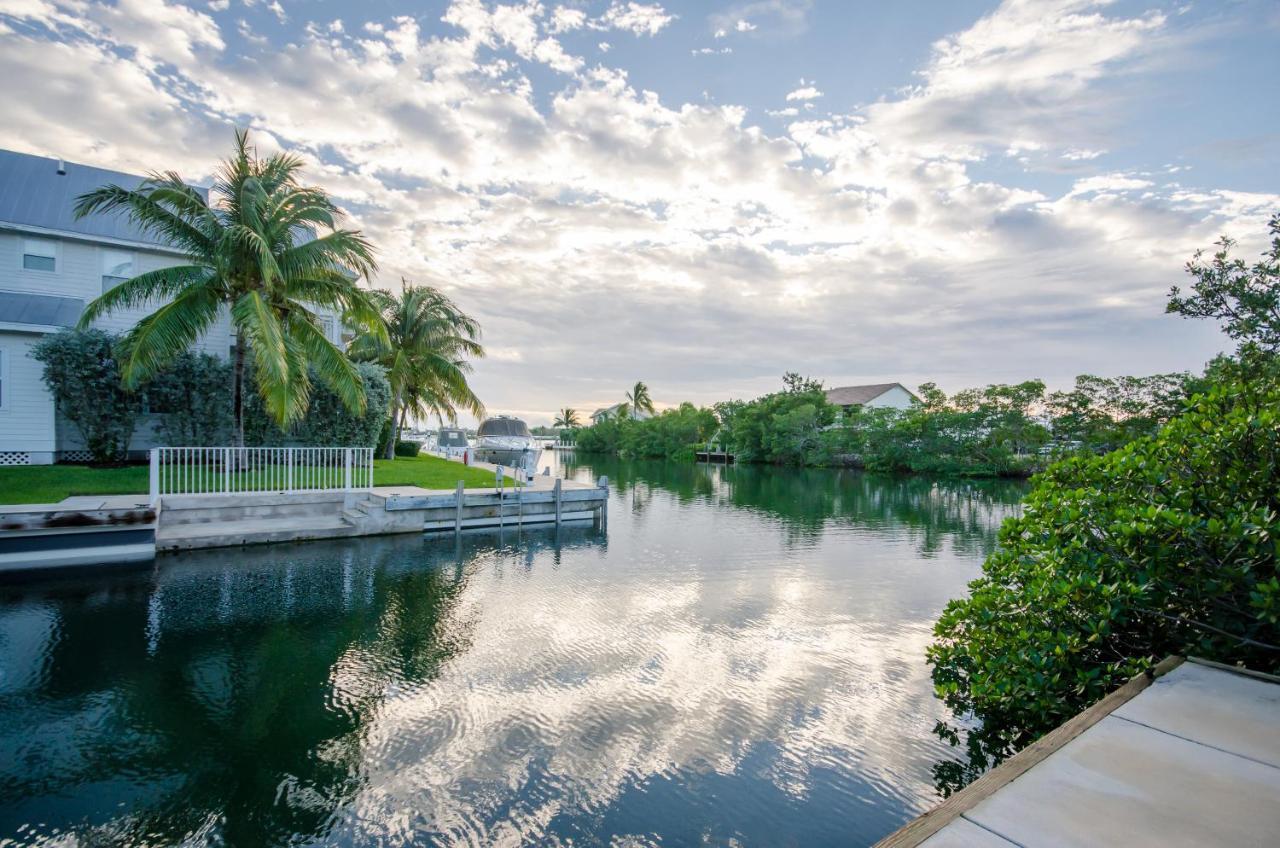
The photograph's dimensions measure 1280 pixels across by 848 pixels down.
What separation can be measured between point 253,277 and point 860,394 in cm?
6367

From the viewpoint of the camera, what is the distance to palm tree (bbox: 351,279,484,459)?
2259 cm

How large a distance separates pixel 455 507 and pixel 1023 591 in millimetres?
Answer: 12404

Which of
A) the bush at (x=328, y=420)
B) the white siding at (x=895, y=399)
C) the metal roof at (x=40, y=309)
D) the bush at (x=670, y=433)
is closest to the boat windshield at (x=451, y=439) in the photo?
the bush at (x=328, y=420)

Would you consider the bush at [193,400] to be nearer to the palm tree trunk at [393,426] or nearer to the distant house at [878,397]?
the palm tree trunk at [393,426]

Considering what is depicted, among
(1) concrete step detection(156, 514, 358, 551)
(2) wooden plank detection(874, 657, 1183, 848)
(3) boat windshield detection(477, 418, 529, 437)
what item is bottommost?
(1) concrete step detection(156, 514, 358, 551)

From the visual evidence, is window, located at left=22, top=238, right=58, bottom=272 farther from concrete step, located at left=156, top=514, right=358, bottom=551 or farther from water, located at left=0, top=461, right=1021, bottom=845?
water, located at left=0, top=461, right=1021, bottom=845

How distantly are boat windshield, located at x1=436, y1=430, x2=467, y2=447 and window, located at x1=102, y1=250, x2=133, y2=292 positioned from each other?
23623mm

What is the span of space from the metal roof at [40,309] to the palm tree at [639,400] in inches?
2651

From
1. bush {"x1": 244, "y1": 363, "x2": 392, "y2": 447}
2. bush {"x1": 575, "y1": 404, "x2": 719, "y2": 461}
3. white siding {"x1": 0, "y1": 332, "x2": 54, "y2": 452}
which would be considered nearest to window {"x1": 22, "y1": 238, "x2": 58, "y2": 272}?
white siding {"x1": 0, "y1": 332, "x2": 54, "y2": 452}

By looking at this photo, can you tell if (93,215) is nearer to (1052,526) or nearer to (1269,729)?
(1052,526)

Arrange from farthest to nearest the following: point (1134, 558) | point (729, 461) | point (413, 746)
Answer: point (729, 461)
point (413, 746)
point (1134, 558)

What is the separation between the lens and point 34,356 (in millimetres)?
14234

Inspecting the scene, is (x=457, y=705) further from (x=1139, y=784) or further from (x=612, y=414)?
(x=612, y=414)

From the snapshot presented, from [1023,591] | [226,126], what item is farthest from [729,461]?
[1023,591]
